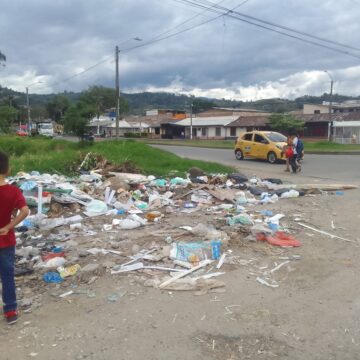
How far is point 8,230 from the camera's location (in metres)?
4.03

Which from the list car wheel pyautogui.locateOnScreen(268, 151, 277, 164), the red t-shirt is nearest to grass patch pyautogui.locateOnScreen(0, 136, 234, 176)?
car wheel pyautogui.locateOnScreen(268, 151, 277, 164)

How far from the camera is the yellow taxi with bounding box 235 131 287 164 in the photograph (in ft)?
69.4

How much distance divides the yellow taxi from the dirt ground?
1537 centimetres

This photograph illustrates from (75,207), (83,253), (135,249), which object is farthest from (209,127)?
(83,253)

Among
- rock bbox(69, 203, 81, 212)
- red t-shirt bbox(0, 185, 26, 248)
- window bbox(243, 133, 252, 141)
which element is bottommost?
rock bbox(69, 203, 81, 212)

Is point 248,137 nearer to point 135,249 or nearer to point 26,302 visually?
point 135,249

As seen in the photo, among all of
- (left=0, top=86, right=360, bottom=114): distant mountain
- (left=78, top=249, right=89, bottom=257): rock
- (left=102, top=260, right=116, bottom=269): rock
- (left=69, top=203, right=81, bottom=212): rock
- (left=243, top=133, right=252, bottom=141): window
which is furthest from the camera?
(left=0, top=86, right=360, bottom=114): distant mountain

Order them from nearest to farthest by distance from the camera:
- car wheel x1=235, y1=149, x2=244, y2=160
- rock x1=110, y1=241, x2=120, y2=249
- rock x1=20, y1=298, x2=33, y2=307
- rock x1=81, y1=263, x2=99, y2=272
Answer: rock x1=20, y1=298, x2=33, y2=307, rock x1=81, y1=263, x2=99, y2=272, rock x1=110, y1=241, x2=120, y2=249, car wheel x1=235, y1=149, x2=244, y2=160

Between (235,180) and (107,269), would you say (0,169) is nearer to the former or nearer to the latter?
(107,269)

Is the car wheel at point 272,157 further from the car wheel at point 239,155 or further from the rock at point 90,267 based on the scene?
the rock at point 90,267

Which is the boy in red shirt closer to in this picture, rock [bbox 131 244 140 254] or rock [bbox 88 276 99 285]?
rock [bbox 88 276 99 285]

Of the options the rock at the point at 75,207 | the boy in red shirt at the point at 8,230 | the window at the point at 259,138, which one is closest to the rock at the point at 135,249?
the boy in red shirt at the point at 8,230

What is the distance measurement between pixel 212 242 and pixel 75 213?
359 cm

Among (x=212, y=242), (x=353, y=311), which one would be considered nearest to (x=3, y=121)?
(x=212, y=242)
